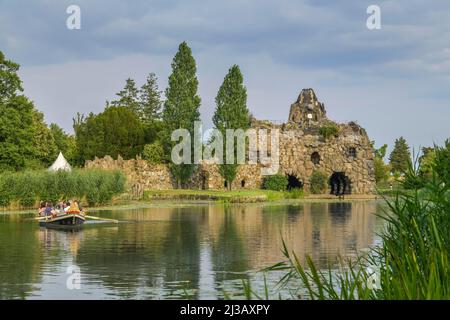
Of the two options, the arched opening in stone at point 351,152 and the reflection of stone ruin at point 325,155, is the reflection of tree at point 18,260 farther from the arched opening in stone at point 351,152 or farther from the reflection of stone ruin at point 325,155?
the arched opening in stone at point 351,152

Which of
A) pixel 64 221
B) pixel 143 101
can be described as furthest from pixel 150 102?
pixel 64 221

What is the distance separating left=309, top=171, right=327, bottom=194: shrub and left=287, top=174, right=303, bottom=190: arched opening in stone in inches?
79.4

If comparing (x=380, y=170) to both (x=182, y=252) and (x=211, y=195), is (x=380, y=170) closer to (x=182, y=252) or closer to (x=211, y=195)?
(x=211, y=195)

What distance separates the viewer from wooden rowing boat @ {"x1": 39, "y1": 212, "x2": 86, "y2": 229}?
40312mm

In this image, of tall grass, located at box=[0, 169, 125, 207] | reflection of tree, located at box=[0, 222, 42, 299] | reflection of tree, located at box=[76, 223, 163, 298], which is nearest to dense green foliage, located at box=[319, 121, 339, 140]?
tall grass, located at box=[0, 169, 125, 207]

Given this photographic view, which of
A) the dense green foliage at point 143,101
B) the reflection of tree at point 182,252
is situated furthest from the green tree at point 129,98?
the reflection of tree at point 182,252

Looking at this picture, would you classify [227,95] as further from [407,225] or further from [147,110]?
[407,225]

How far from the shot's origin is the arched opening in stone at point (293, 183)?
88.5m

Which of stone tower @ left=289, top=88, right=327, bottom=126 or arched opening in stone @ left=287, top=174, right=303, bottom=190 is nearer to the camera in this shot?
arched opening in stone @ left=287, top=174, right=303, bottom=190

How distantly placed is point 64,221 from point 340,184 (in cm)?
5520

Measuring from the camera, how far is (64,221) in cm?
4062

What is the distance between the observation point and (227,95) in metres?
77.6

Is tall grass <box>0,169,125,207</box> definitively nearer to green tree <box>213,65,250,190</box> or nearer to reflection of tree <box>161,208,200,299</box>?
reflection of tree <box>161,208,200,299</box>
